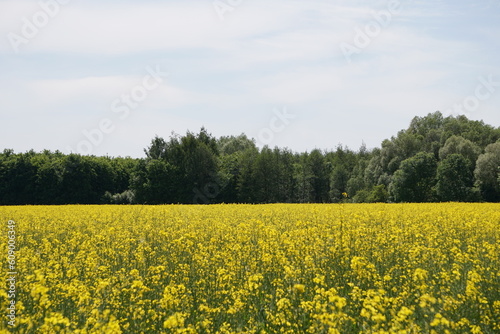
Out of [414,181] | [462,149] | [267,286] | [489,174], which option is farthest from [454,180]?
[267,286]

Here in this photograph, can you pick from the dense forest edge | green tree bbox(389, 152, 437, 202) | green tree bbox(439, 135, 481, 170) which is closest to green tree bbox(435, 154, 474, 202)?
the dense forest edge

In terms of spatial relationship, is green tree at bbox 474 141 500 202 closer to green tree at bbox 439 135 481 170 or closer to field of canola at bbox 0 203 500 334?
green tree at bbox 439 135 481 170

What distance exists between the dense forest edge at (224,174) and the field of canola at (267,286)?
42.1m

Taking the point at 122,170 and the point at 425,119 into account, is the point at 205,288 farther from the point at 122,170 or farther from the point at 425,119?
the point at 425,119

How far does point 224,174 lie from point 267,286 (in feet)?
167

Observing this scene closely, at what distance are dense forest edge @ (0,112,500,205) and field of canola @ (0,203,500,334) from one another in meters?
42.1

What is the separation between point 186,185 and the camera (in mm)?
55281

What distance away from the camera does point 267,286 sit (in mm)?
8055

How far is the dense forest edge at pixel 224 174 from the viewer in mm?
52094

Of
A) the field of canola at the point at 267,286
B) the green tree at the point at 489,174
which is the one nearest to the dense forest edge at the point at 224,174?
the green tree at the point at 489,174

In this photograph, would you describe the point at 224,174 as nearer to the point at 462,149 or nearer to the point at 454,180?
the point at 454,180

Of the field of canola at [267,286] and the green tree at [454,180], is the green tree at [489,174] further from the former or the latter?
the field of canola at [267,286]

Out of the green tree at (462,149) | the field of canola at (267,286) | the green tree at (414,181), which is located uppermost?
the green tree at (462,149)

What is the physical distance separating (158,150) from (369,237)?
5351 cm
